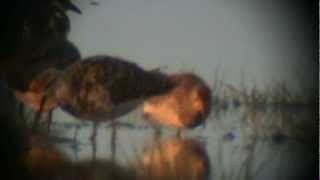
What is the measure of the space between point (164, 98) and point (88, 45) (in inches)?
A: 10.6

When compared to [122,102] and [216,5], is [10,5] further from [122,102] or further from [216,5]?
[216,5]

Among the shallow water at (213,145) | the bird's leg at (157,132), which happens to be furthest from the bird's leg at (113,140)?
the bird's leg at (157,132)

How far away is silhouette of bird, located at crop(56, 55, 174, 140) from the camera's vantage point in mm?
1558

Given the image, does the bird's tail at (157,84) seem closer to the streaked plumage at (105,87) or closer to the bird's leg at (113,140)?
the streaked plumage at (105,87)

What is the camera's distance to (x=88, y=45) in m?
1.56

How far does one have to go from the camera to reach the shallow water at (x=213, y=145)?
5.08ft

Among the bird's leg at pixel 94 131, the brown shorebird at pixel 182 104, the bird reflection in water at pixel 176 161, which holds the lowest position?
the bird reflection in water at pixel 176 161

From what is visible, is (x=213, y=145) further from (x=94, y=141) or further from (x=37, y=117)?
(x=37, y=117)

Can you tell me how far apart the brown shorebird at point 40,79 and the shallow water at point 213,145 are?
54 millimetres

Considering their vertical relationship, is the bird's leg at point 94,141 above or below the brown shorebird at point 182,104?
below

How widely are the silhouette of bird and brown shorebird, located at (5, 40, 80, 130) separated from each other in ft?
0.08

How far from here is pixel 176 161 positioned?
1.56 m

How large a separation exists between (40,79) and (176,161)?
0.46 meters

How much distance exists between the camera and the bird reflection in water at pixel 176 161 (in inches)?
61.1
